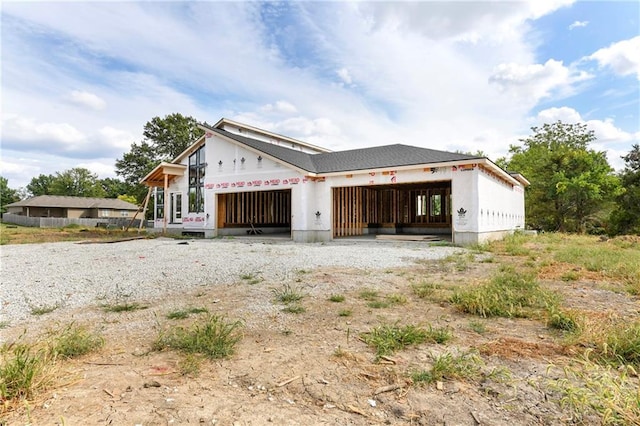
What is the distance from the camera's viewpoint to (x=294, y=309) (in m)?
4.72

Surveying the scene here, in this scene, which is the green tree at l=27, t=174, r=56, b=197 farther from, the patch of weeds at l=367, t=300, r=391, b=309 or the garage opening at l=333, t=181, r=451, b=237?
the patch of weeds at l=367, t=300, r=391, b=309

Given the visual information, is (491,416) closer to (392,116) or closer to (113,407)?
(113,407)

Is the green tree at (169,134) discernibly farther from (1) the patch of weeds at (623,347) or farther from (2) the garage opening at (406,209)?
(1) the patch of weeds at (623,347)

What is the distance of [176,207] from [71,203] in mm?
35655

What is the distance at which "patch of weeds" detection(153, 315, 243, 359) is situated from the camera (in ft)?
10.7

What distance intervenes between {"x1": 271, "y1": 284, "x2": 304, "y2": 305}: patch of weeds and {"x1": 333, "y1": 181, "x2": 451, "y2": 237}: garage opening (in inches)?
Result: 527

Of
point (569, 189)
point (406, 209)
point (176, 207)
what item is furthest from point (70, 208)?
point (569, 189)

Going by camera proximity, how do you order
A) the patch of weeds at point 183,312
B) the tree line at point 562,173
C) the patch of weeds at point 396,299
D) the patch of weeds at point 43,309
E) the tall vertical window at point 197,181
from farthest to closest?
the tree line at point 562,173 < the tall vertical window at point 197,181 < the patch of weeds at point 396,299 < the patch of weeds at point 43,309 < the patch of weeds at point 183,312

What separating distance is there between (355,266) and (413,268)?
54.7 inches

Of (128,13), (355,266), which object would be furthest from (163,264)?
(128,13)

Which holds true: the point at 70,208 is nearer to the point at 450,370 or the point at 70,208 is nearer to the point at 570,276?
the point at 570,276

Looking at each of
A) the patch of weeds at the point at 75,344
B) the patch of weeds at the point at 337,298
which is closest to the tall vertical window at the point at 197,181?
the patch of weeds at the point at 337,298

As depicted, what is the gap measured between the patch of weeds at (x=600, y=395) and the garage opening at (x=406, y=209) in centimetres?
1631

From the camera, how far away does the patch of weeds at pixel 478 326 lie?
386 cm
